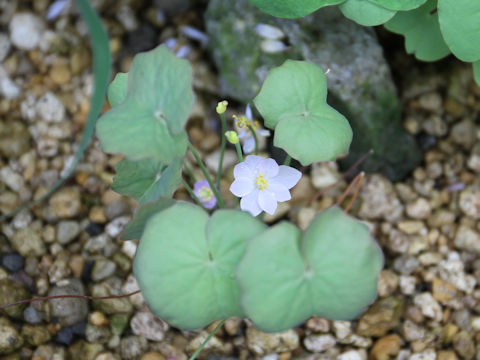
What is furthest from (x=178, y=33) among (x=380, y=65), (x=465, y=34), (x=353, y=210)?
(x=465, y=34)

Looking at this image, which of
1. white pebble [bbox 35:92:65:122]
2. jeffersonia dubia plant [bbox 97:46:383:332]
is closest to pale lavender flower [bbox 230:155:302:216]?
jeffersonia dubia plant [bbox 97:46:383:332]

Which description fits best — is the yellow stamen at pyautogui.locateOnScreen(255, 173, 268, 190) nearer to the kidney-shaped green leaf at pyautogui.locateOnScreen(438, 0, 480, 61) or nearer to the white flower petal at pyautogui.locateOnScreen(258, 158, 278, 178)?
the white flower petal at pyautogui.locateOnScreen(258, 158, 278, 178)

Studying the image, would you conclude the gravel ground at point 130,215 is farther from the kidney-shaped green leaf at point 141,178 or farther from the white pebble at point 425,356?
the kidney-shaped green leaf at point 141,178

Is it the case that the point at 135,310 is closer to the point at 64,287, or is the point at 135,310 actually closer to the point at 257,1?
the point at 64,287

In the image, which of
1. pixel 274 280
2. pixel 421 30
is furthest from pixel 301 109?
pixel 421 30

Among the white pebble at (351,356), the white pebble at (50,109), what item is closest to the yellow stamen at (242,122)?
the white pebble at (351,356)

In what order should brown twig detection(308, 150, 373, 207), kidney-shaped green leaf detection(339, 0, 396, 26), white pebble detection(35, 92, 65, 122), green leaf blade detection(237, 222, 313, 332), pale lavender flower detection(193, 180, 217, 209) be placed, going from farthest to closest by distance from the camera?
white pebble detection(35, 92, 65, 122) < brown twig detection(308, 150, 373, 207) < pale lavender flower detection(193, 180, 217, 209) < kidney-shaped green leaf detection(339, 0, 396, 26) < green leaf blade detection(237, 222, 313, 332)
